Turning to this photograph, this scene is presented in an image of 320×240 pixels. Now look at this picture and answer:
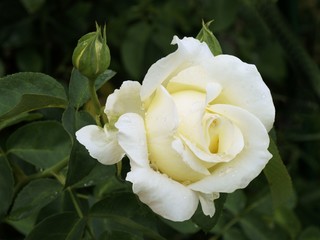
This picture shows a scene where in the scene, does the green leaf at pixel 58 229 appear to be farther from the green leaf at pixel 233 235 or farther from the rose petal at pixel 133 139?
the green leaf at pixel 233 235

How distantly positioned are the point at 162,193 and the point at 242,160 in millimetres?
90

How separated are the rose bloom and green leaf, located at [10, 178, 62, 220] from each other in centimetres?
20

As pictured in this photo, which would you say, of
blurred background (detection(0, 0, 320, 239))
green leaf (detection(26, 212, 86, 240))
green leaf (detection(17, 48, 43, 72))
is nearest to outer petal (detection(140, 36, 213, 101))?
green leaf (detection(26, 212, 86, 240))

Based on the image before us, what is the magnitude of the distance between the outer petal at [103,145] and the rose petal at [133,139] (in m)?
0.03

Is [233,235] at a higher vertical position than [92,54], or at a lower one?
lower

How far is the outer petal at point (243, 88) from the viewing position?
695 millimetres

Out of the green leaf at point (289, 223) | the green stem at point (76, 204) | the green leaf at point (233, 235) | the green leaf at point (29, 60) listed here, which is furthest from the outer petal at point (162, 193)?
the green leaf at point (29, 60)

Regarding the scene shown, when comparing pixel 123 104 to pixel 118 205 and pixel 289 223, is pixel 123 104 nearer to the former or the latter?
pixel 118 205

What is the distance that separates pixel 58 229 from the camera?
812 millimetres

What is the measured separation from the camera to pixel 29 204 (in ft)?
2.87

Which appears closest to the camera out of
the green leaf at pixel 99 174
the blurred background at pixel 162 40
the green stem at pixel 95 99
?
the green stem at pixel 95 99

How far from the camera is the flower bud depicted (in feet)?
2.29

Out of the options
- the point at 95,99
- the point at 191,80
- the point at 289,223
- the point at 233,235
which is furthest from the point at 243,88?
the point at 289,223

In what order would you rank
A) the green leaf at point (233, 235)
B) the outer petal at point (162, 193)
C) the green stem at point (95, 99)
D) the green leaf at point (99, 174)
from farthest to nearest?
the green leaf at point (233, 235) < the green leaf at point (99, 174) < the green stem at point (95, 99) < the outer petal at point (162, 193)
